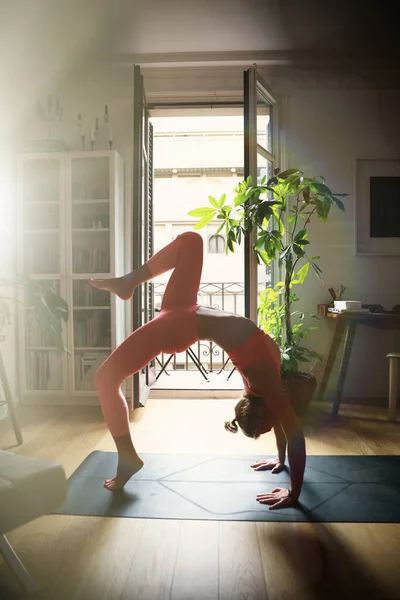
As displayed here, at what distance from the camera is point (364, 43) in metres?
3.43

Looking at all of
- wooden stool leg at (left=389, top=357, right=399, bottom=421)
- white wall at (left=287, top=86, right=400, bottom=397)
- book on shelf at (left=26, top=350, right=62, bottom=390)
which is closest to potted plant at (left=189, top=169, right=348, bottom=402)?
wooden stool leg at (left=389, top=357, right=399, bottom=421)

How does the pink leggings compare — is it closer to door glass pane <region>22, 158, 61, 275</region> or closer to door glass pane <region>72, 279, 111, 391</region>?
door glass pane <region>72, 279, 111, 391</region>

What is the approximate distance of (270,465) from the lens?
2.24m

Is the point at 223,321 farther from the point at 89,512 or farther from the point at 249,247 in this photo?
the point at 249,247

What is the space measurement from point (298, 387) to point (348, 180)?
5.90ft

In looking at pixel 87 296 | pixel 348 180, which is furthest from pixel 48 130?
pixel 348 180

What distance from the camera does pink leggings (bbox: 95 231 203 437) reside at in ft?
6.00

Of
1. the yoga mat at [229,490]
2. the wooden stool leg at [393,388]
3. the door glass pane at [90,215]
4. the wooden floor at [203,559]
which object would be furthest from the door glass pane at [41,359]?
the wooden stool leg at [393,388]

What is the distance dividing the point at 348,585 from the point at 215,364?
20.2 ft

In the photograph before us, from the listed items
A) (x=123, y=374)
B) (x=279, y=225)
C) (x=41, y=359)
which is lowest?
(x=41, y=359)

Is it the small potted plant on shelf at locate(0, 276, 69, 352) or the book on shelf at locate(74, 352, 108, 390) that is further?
the book on shelf at locate(74, 352, 108, 390)

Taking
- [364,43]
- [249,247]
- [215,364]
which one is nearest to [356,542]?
[249,247]

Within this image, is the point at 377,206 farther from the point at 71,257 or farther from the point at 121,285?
the point at 121,285

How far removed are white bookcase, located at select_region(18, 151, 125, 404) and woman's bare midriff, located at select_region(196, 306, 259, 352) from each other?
5.89 feet
